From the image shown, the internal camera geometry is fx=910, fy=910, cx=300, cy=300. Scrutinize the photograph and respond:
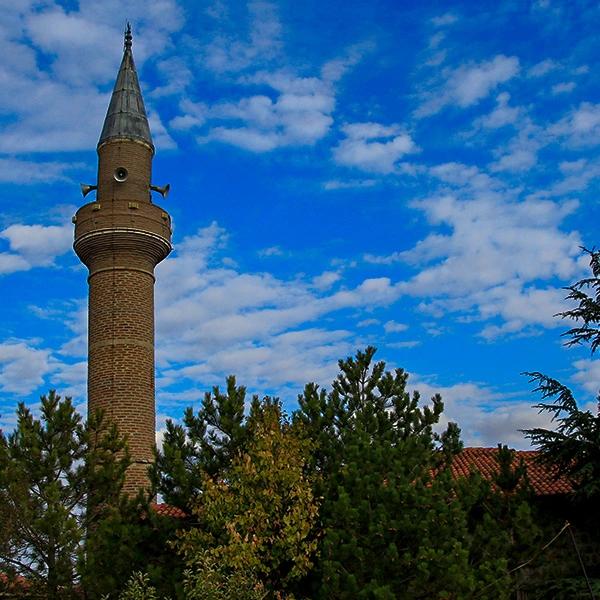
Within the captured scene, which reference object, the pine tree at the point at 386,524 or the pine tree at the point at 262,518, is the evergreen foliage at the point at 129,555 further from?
the pine tree at the point at 386,524

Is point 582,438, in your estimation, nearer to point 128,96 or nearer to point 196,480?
point 196,480

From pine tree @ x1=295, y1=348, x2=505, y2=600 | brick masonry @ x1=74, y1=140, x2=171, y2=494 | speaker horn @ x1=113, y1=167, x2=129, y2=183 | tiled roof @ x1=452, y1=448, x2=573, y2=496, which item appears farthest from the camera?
speaker horn @ x1=113, y1=167, x2=129, y2=183

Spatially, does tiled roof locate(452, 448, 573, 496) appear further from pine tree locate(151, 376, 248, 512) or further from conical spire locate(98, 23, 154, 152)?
conical spire locate(98, 23, 154, 152)

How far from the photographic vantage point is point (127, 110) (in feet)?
89.4

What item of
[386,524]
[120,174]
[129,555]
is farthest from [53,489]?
[120,174]

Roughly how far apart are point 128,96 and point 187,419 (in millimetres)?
13952

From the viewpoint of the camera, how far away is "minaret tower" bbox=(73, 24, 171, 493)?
24250mm

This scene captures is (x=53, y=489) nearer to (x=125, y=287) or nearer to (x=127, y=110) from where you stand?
(x=125, y=287)

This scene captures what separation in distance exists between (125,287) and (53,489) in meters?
8.03

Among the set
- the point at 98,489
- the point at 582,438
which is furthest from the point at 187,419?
the point at 582,438

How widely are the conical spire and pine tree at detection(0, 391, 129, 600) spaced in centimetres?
986

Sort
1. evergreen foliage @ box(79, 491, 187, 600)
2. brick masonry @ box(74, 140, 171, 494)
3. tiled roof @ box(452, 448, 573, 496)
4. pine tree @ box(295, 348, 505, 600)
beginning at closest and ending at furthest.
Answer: pine tree @ box(295, 348, 505, 600) < evergreen foliage @ box(79, 491, 187, 600) < tiled roof @ box(452, 448, 573, 496) < brick masonry @ box(74, 140, 171, 494)

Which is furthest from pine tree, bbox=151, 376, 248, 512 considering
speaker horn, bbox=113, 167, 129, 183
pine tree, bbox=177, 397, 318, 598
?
speaker horn, bbox=113, 167, 129, 183

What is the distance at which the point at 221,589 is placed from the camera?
14.1 metres
